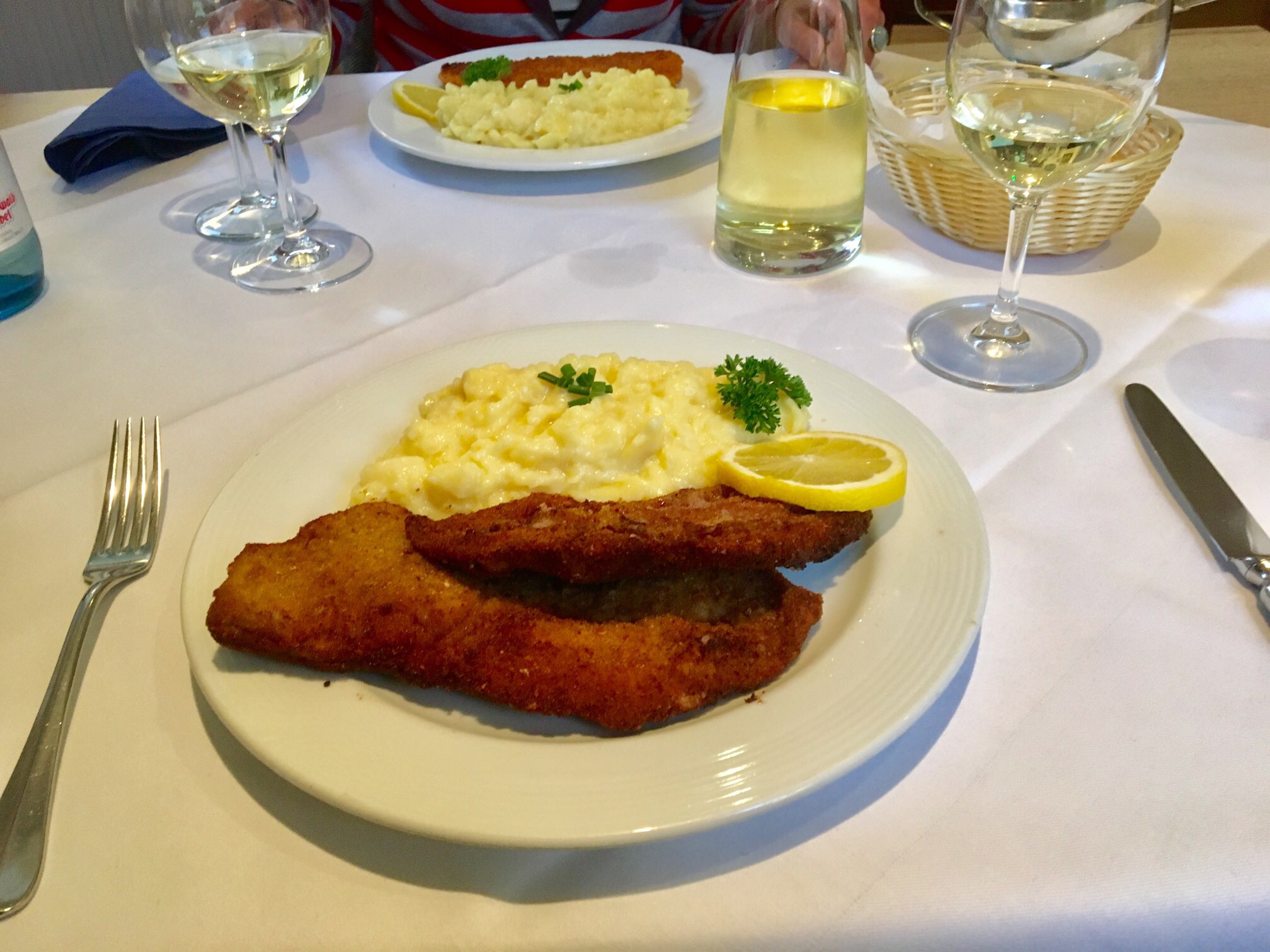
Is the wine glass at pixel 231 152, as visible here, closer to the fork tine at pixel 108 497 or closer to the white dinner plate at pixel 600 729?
the fork tine at pixel 108 497

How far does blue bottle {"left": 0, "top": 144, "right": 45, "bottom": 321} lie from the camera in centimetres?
178

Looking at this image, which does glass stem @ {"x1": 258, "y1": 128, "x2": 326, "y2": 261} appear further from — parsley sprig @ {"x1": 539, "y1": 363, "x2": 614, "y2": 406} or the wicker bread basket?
the wicker bread basket

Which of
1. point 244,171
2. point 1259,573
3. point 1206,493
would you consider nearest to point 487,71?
point 244,171

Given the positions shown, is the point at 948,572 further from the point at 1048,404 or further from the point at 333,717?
the point at 333,717

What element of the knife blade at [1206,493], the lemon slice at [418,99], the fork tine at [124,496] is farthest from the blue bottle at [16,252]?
the knife blade at [1206,493]

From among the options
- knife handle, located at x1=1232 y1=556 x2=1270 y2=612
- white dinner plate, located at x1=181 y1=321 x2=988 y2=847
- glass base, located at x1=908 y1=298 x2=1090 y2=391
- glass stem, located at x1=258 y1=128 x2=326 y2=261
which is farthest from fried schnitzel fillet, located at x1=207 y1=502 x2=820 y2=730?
glass stem, located at x1=258 y1=128 x2=326 y2=261

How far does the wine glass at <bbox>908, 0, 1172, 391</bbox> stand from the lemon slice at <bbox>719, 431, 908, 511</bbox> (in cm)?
54

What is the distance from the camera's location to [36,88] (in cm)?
411

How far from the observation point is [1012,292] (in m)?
1.70

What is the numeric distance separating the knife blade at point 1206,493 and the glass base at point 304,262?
1.66m

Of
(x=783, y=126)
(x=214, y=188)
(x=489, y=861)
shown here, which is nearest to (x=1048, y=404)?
(x=783, y=126)

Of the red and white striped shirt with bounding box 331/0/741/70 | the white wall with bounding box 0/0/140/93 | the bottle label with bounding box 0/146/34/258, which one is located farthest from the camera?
the white wall with bounding box 0/0/140/93

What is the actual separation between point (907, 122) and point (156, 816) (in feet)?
6.52

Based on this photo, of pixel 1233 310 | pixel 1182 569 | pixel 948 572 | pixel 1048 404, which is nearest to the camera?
pixel 948 572
